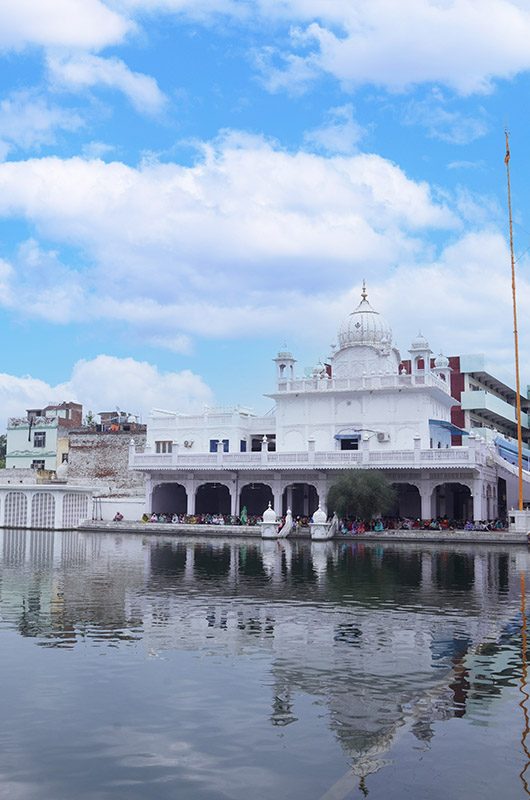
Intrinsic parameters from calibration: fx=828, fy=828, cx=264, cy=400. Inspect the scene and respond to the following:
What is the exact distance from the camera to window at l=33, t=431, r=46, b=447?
7069cm

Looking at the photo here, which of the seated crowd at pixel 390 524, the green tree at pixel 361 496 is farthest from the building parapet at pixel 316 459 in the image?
the seated crowd at pixel 390 524

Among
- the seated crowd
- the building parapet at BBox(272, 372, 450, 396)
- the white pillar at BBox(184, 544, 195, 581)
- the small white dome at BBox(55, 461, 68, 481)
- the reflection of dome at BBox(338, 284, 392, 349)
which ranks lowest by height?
the white pillar at BBox(184, 544, 195, 581)

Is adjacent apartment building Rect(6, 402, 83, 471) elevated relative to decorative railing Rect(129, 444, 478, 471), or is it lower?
elevated

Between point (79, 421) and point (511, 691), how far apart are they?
222 feet

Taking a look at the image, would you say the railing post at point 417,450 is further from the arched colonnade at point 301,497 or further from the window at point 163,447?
the window at point 163,447

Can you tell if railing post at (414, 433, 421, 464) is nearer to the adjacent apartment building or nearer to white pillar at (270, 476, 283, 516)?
white pillar at (270, 476, 283, 516)

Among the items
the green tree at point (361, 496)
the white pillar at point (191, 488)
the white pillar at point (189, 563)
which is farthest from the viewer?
the white pillar at point (191, 488)

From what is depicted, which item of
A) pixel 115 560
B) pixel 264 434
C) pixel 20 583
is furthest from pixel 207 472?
pixel 20 583

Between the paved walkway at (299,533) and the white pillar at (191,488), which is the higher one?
the white pillar at (191,488)

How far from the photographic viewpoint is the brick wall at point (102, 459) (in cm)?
6350

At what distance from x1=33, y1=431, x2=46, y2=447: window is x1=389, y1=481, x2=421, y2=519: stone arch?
3283cm

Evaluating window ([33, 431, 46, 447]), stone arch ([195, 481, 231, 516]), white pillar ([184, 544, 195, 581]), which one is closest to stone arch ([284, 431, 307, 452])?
stone arch ([195, 481, 231, 516])

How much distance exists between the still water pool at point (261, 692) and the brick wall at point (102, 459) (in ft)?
137

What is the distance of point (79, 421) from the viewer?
247 ft
